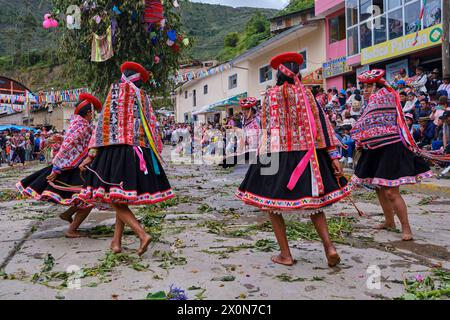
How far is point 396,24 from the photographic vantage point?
16484 millimetres

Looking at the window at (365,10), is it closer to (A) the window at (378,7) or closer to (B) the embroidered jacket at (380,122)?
(A) the window at (378,7)

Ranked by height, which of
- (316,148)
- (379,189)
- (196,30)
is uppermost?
(196,30)

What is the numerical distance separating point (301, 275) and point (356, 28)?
57.8 feet

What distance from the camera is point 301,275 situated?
3.58m

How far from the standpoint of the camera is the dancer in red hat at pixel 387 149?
189 inches

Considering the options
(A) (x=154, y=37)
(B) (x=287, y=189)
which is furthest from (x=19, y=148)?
(B) (x=287, y=189)

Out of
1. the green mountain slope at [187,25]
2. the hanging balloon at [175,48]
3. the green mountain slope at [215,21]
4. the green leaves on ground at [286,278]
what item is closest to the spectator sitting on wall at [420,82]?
the hanging balloon at [175,48]

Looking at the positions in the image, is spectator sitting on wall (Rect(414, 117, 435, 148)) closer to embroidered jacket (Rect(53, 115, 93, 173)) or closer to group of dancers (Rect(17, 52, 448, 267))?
group of dancers (Rect(17, 52, 448, 267))

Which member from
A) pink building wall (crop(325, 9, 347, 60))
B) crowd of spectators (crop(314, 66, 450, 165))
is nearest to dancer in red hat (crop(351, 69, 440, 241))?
crowd of spectators (crop(314, 66, 450, 165))

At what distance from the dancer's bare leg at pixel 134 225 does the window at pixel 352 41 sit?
17127mm
